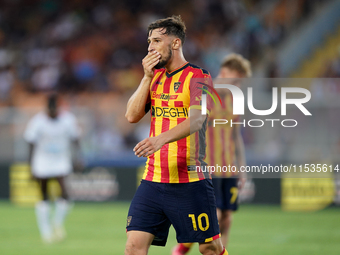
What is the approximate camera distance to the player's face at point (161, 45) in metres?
4.30

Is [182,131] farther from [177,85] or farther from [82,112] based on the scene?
[82,112]

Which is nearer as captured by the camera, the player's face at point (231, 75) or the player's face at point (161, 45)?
the player's face at point (161, 45)

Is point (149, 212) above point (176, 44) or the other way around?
the other way around

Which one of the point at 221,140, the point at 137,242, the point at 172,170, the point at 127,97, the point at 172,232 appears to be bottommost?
the point at 172,232

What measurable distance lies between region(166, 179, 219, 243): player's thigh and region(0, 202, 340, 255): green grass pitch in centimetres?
341

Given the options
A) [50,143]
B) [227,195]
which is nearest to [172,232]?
[50,143]

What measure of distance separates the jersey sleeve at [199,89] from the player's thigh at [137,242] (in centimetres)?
111

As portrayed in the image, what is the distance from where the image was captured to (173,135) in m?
4.02

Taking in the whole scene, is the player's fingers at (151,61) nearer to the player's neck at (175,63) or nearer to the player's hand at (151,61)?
the player's hand at (151,61)

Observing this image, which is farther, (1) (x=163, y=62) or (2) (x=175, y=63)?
(2) (x=175, y=63)

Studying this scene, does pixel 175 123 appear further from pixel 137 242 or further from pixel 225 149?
pixel 225 149

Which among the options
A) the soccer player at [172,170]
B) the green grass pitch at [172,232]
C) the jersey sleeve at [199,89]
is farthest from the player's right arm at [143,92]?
the green grass pitch at [172,232]

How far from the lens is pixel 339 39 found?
16.2 m

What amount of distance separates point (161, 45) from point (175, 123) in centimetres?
63
